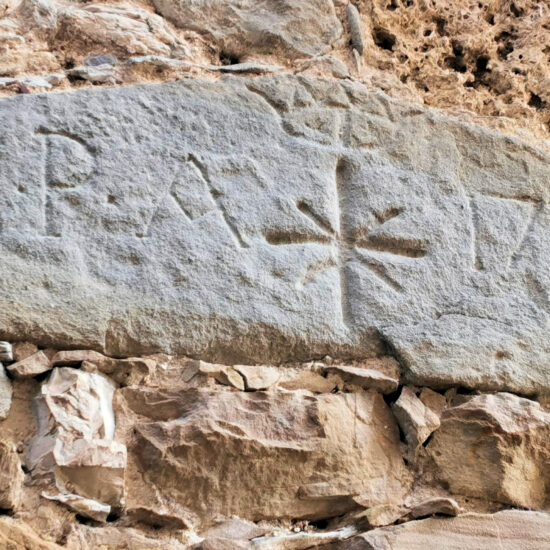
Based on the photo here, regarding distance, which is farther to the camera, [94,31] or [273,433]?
[94,31]

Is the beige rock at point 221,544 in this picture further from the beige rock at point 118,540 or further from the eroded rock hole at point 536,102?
the eroded rock hole at point 536,102

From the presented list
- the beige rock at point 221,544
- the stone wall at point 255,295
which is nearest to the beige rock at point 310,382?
the stone wall at point 255,295

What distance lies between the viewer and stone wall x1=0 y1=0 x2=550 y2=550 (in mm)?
1659

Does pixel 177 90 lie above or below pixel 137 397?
above

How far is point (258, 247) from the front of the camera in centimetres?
195

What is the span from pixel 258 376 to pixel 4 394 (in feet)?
1.65

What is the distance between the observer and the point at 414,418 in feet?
5.99

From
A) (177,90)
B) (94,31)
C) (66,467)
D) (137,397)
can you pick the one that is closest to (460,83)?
(177,90)

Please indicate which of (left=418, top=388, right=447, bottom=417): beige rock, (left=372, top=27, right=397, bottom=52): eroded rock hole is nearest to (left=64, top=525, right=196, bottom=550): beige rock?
(left=418, top=388, right=447, bottom=417): beige rock

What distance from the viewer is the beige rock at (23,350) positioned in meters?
1.71

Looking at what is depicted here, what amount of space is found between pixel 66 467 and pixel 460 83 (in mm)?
1602

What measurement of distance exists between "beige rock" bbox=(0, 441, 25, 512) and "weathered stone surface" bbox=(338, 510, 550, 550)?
583mm

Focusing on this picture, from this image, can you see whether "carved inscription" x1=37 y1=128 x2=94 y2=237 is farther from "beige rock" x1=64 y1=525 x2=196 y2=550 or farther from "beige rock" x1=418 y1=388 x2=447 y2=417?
"beige rock" x1=418 y1=388 x2=447 y2=417

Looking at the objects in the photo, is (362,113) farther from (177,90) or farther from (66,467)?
(66,467)
